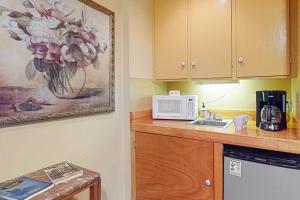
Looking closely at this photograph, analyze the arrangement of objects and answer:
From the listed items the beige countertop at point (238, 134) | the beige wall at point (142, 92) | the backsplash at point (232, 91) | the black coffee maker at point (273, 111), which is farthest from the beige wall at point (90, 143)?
the black coffee maker at point (273, 111)

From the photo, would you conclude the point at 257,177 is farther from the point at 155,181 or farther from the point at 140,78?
the point at 140,78

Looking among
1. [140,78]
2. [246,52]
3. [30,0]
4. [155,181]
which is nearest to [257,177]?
[155,181]

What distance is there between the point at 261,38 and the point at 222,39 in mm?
299

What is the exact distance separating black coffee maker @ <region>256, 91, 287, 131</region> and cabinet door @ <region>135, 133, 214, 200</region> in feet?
1.39

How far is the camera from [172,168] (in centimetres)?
175

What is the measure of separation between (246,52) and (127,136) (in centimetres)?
123

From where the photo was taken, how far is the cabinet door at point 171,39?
2.07 meters

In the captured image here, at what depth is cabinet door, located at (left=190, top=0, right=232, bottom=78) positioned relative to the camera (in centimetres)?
186

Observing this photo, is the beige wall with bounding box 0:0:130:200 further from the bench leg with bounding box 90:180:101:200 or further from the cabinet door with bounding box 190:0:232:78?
the cabinet door with bounding box 190:0:232:78

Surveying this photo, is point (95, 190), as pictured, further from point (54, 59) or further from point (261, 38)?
point (261, 38)

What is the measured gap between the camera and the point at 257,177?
137 cm

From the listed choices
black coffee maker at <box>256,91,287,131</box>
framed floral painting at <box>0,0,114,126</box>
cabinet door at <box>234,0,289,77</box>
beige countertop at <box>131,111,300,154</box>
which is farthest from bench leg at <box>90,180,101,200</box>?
cabinet door at <box>234,0,289,77</box>

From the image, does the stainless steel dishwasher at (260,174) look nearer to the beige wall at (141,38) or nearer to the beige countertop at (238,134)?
the beige countertop at (238,134)

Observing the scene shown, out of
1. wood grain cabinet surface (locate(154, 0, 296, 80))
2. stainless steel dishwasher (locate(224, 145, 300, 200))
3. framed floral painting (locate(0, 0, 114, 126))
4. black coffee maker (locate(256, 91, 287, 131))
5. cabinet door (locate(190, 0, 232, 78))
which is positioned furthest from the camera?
cabinet door (locate(190, 0, 232, 78))
